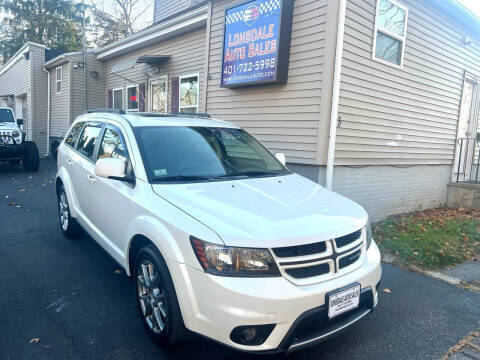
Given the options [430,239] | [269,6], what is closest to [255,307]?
[430,239]

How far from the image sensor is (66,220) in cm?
500

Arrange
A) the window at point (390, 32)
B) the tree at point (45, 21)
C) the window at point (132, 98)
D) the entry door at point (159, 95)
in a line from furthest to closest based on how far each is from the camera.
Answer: the tree at point (45, 21)
the window at point (132, 98)
the entry door at point (159, 95)
the window at point (390, 32)

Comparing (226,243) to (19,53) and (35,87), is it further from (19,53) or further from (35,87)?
(19,53)

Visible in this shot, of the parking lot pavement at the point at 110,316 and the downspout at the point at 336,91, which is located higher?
the downspout at the point at 336,91

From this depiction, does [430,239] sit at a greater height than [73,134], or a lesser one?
lesser

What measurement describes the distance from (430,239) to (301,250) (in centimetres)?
381

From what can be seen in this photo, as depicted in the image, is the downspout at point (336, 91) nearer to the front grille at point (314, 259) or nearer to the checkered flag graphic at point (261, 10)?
the checkered flag graphic at point (261, 10)

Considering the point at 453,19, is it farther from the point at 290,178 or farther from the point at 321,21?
the point at 290,178

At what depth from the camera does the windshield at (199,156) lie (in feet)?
10.2

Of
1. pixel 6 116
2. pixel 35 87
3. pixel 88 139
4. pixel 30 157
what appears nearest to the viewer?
pixel 88 139

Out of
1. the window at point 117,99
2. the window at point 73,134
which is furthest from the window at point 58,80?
the window at point 73,134

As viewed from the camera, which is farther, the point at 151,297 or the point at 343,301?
the point at 151,297

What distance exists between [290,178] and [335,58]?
2.88 metres

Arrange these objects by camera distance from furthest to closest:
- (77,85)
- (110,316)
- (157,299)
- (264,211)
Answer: (77,85) < (110,316) < (157,299) < (264,211)
